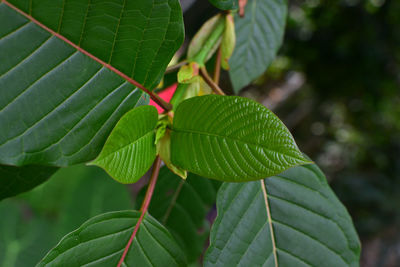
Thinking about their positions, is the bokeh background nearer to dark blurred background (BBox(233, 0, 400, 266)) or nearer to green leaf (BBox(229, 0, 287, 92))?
dark blurred background (BBox(233, 0, 400, 266))

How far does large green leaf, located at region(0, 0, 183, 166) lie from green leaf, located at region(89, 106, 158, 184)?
0.13 feet

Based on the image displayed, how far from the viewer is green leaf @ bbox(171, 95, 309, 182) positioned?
450 millimetres

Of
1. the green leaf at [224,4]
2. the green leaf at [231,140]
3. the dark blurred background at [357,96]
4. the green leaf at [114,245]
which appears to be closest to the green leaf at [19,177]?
the green leaf at [114,245]

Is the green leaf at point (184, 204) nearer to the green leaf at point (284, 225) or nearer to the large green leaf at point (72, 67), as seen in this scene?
the green leaf at point (284, 225)

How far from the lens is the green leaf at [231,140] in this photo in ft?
1.48

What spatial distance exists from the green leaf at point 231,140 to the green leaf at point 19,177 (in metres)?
0.28

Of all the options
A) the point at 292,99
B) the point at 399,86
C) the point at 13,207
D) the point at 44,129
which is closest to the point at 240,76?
the point at 44,129

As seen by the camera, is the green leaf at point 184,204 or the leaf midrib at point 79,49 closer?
the leaf midrib at point 79,49

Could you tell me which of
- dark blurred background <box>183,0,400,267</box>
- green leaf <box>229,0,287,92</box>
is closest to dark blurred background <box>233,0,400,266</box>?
dark blurred background <box>183,0,400,267</box>

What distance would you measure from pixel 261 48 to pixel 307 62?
56.2 inches

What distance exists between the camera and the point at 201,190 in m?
0.94

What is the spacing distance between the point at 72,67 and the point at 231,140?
242 millimetres

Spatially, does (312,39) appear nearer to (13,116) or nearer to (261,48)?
(261,48)

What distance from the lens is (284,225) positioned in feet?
2.26
